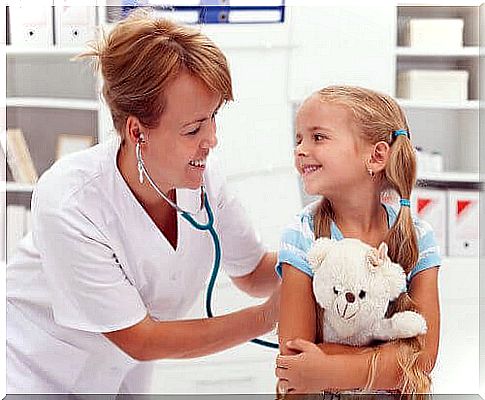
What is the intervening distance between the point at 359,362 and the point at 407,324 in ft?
0.29

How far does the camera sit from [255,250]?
4.47 feet

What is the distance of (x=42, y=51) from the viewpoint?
4.46ft

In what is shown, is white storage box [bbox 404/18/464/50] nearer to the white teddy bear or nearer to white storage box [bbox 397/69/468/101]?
white storage box [bbox 397/69/468/101]

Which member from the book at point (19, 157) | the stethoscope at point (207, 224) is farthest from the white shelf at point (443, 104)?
the book at point (19, 157)

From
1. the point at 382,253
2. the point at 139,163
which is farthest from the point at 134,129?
the point at 382,253

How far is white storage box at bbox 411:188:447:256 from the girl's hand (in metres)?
0.27

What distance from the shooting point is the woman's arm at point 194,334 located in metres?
1.31

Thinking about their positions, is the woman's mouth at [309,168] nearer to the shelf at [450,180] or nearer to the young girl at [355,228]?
the young girl at [355,228]

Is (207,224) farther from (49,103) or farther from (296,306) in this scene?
(49,103)

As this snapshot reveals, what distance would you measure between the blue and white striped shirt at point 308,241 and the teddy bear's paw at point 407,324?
52 mm

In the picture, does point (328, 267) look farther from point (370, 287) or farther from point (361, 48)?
point (361, 48)

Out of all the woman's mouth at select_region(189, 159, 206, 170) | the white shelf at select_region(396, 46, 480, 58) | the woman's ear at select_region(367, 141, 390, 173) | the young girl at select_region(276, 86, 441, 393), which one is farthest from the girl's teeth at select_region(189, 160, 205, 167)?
the white shelf at select_region(396, 46, 480, 58)

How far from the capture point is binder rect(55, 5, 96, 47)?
4.38 ft

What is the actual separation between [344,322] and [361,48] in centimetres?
44
